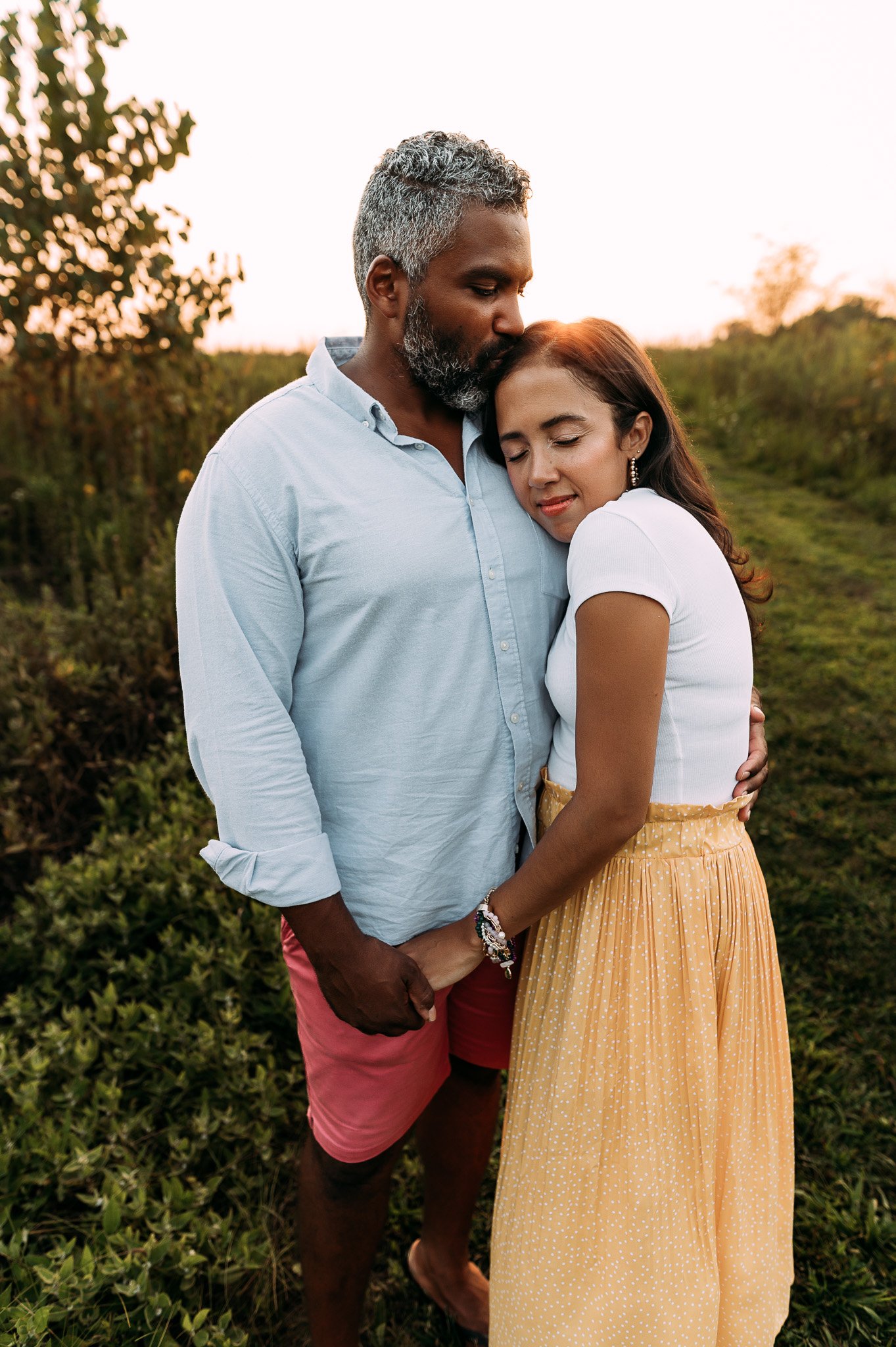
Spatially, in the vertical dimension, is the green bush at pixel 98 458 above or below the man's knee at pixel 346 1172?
above

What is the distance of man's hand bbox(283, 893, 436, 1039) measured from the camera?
1.54 metres

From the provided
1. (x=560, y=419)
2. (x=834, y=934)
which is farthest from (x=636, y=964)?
(x=834, y=934)

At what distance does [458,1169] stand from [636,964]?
85cm

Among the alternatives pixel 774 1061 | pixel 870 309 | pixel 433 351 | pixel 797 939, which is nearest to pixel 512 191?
pixel 433 351

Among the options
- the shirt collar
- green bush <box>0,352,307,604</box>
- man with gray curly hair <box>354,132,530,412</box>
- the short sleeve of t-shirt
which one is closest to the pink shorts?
the short sleeve of t-shirt

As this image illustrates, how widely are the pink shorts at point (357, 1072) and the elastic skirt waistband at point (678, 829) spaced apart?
443mm

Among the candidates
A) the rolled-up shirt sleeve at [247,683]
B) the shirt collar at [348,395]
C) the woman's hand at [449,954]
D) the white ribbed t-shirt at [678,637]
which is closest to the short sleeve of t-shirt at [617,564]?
the white ribbed t-shirt at [678,637]

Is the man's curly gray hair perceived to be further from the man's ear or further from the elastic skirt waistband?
the elastic skirt waistband

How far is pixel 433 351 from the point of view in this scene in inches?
63.9

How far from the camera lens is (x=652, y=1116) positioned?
160cm

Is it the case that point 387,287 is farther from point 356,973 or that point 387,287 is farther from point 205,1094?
point 205,1094

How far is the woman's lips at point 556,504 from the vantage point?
65.0 inches

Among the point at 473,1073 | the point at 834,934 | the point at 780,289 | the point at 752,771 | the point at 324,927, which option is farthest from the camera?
the point at 780,289

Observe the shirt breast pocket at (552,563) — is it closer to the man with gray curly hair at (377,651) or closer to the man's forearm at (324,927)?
the man with gray curly hair at (377,651)
